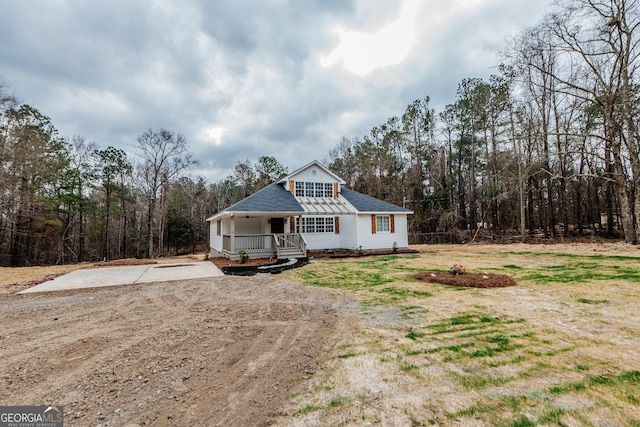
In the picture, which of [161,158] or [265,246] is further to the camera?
[161,158]

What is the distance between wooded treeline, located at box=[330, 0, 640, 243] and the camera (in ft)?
50.5

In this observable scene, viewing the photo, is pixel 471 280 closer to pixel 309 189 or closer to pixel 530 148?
pixel 309 189

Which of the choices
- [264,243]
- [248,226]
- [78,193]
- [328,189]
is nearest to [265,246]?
[264,243]

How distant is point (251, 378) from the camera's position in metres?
2.96

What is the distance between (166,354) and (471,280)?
7.48m

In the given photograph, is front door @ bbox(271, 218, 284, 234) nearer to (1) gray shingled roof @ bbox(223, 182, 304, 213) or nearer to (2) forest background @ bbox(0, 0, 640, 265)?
(1) gray shingled roof @ bbox(223, 182, 304, 213)

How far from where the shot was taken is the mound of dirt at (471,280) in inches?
279

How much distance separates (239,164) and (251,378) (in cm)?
3695

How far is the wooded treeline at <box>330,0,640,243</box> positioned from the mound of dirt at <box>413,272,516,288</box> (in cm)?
1013

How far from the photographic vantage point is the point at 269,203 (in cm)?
1505

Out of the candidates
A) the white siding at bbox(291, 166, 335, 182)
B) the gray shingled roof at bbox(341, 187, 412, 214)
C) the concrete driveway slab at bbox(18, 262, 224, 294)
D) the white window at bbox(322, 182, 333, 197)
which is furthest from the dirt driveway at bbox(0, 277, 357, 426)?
the white window at bbox(322, 182, 333, 197)

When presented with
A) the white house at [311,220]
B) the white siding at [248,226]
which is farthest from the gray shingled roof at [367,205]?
the white siding at [248,226]

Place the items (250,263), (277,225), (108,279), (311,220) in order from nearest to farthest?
(108,279), (250,263), (277,225), (311,220)

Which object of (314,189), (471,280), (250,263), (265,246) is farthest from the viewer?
(314,189)
